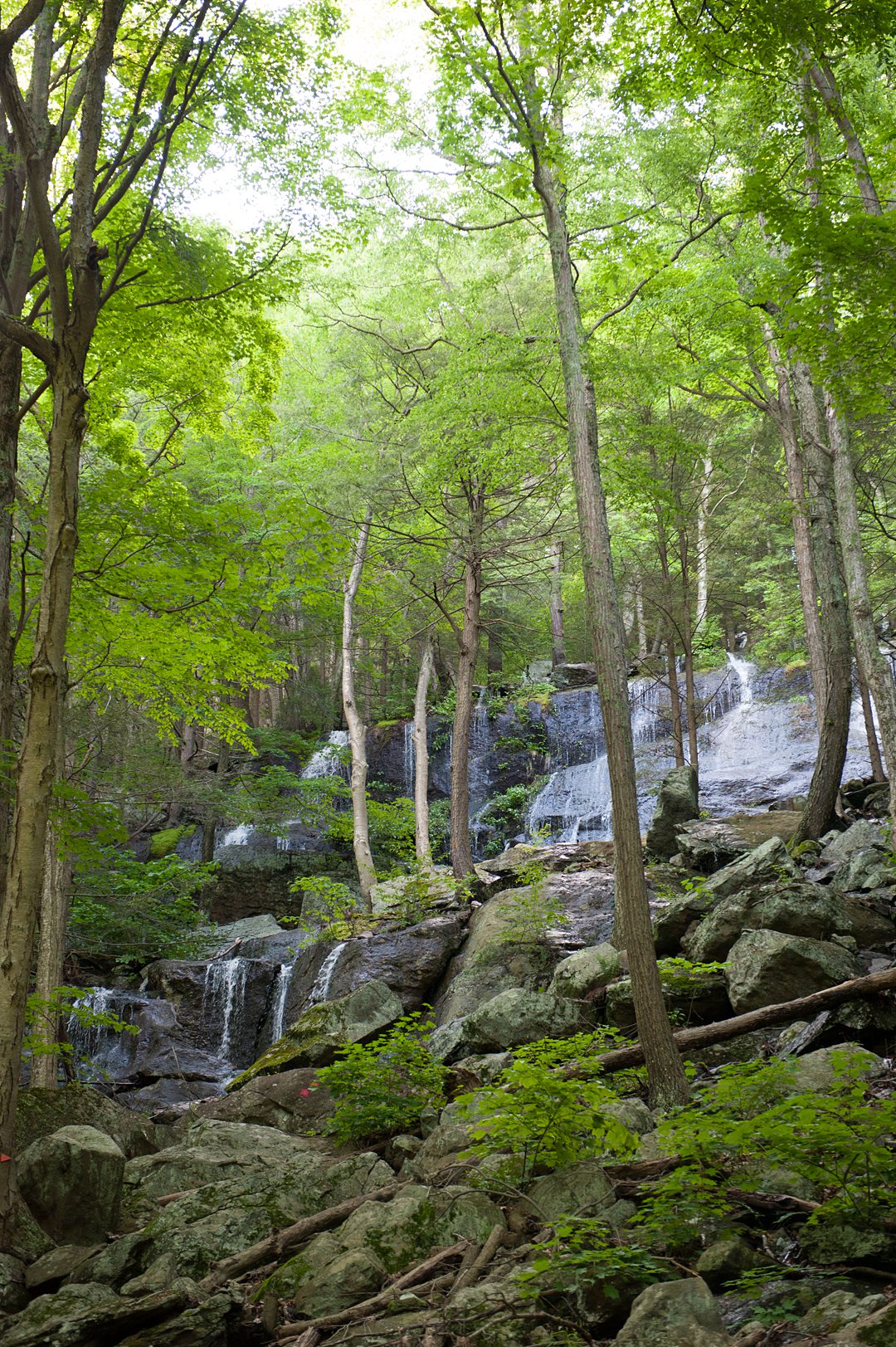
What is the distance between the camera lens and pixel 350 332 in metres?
15.3

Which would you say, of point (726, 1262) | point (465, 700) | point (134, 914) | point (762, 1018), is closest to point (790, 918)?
point (762, 1018)

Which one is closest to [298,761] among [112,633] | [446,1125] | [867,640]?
[112,633]

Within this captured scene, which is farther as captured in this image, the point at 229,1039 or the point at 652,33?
the point at 229,1039

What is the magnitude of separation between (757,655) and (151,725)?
1469 cm

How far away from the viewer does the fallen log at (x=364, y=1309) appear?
9.52 feet

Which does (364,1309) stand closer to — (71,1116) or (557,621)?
(71,1116)

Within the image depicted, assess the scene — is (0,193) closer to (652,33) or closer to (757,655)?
(652,33)

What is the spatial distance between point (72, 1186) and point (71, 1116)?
1088 millimetres

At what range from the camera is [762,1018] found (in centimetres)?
550

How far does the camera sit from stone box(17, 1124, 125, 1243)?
3879 mm

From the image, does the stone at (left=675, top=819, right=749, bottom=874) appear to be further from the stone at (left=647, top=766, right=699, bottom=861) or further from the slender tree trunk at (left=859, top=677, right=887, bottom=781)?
the slender tree trunk at (left=859, top=677, right=887, bottom=781)

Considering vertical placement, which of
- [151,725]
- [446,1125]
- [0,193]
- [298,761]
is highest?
[0,193]

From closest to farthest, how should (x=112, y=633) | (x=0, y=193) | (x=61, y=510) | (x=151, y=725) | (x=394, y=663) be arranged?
(x=61, y=510) < (x=0, y=193) < (x=112, y=633) < (x=151, y=725) < (x=394, y=663)

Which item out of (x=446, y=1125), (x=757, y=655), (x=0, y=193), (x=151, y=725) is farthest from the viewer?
(x=757, y=655)
